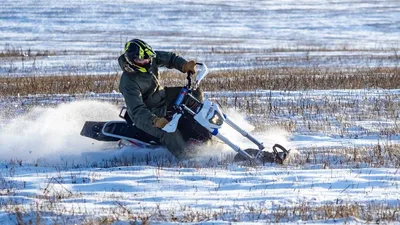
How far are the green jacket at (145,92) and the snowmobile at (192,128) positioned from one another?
232mm

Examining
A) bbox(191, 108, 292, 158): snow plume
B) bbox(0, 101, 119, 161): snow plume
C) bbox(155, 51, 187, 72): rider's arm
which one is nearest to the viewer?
bbox(191, 108, 292, 158): snow plume

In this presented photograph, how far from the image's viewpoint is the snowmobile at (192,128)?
30.7ft

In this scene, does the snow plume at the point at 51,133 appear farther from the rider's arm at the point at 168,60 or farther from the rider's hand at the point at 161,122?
the rider's hand at the point at 161,122

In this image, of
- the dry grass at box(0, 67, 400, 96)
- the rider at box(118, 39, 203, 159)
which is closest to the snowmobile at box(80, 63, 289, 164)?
the rider at box(118, 39, 203, 159)

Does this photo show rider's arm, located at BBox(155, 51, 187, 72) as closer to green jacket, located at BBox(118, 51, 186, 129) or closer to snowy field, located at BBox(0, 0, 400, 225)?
green jacket, located at BBox(118, 51, 186, 129)

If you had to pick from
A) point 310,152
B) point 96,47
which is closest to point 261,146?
point 310,152

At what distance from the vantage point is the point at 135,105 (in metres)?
9.59

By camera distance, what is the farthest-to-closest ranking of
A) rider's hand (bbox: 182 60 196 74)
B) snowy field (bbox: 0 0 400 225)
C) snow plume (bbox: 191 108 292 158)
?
1. snow plume (bbox: 191 108 292 158)
2. rider's hand (bbox: 182 60 196 74)
3. snowy field (bbox: 0 0 400 225)

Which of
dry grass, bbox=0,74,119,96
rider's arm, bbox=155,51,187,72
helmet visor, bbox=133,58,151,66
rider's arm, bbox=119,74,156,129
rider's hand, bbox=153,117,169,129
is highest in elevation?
dry grass, bbox=0,74,119,96

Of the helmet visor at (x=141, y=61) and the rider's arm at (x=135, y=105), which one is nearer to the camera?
the rider's arm at (x=135, y=105)

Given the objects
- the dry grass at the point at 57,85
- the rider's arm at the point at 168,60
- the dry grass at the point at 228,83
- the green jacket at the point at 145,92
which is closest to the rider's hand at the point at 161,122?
the green jacket at the point at 145,92

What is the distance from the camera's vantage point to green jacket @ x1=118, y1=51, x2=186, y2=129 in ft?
31.3

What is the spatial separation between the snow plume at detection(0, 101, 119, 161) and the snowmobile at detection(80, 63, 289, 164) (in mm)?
696

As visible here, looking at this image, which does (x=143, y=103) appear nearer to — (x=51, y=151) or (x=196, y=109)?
(x=196, y=109)
